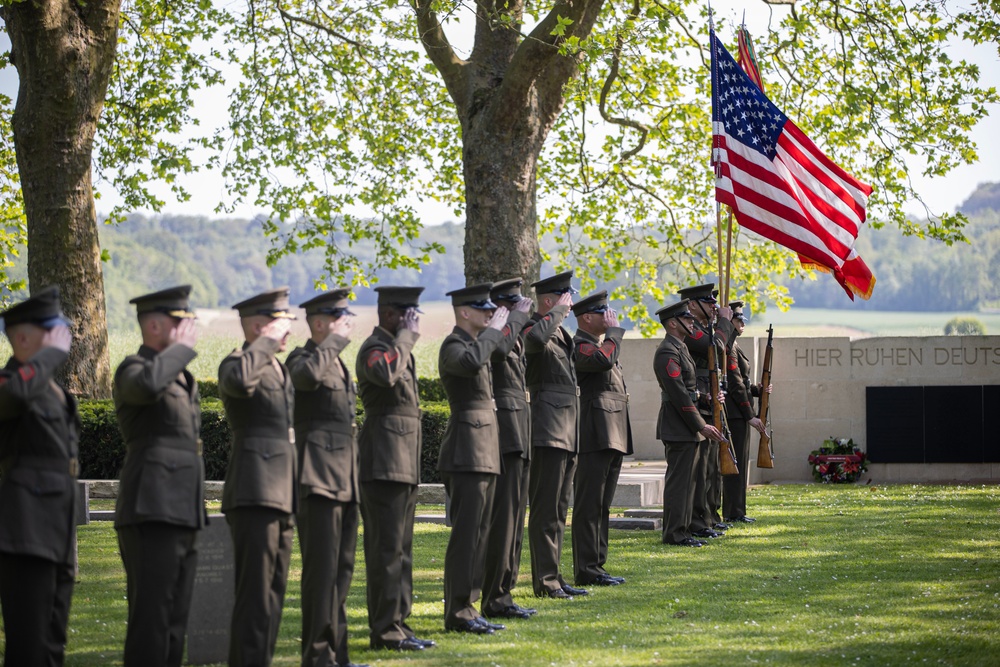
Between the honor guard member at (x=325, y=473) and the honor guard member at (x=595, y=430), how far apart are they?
10.1 ft

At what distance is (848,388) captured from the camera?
1791 centimetres

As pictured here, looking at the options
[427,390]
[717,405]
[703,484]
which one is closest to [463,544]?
[717,405]

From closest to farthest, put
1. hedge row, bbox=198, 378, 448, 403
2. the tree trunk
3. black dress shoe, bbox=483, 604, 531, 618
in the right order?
black dress shoe, bbox=483, 604, 531, 618, the tree trunk, hedge row, bbox=198, 378, 448, 403

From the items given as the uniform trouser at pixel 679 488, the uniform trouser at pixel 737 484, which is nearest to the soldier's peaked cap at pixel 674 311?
the uniform trouser at pixel 679 488

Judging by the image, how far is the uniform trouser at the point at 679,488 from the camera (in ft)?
37.9

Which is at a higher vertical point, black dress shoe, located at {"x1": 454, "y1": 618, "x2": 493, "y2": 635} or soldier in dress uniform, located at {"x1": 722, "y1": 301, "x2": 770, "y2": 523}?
soldier in dress uniform, located at {"x1": 722, "y1": 301, "x2": 770, "y2": 523}

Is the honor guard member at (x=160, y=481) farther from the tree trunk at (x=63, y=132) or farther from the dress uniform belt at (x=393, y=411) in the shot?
the tree trunk at (x=63, y=132)

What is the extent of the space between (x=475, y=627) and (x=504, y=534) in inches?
32.0

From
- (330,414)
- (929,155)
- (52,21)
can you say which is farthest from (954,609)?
(929,155)

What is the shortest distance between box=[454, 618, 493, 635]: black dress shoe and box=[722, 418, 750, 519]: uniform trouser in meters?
6.32

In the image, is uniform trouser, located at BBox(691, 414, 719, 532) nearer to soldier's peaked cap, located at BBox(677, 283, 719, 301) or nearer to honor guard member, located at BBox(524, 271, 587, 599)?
soldier's peaked cap, located at BBox(677, 283, 719, 301)

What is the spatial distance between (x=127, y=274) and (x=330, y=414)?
4877 inches

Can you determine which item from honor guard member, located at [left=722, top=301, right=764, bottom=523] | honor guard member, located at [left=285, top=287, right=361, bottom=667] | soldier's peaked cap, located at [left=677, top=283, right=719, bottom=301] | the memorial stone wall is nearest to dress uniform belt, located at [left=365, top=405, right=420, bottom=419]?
honor guard member, located at [left=285, top=287, right=361, bottom=667]

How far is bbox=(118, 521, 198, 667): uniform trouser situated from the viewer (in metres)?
5.64
